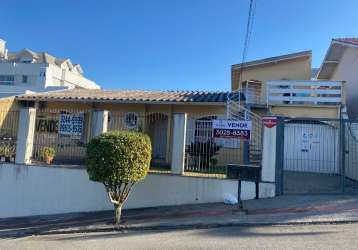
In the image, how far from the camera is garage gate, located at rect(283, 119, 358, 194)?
11461mm

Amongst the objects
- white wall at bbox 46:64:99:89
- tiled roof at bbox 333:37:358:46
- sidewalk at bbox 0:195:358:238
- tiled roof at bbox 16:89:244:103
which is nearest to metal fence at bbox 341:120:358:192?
sidewalk at bbox 0:195:358:238

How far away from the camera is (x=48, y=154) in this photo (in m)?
13.3

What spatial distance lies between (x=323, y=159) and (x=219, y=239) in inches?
281

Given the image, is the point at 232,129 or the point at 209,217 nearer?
the point at 209,217

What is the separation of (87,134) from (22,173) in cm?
261

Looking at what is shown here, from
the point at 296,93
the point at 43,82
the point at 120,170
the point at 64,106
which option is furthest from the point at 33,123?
the point at 43,82

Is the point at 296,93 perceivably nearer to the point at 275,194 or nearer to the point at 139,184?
the point at 275,194

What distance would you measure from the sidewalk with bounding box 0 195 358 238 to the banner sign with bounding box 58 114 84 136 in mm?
3796

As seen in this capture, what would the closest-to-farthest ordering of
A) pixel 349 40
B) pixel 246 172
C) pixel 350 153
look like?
1. pixel 246 172
2. pixel 350 153
3. pixel 349 40

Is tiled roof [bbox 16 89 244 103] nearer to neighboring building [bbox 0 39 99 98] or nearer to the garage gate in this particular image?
the garage gate

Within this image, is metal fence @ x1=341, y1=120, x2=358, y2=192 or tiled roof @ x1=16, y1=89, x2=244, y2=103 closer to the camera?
metal fence @ x1=341, y1=120, x2=358, y2=192

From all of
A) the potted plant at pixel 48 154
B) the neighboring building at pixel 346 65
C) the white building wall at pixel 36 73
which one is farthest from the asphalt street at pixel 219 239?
the white building wall at pixel 36 73

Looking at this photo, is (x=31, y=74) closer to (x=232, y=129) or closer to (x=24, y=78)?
(x=24, y=78)

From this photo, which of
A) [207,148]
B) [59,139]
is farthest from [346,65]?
[59,139]
